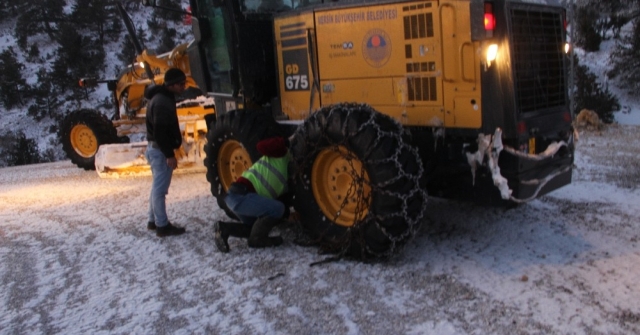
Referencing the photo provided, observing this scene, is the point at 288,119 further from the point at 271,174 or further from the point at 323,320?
the point at 323,320

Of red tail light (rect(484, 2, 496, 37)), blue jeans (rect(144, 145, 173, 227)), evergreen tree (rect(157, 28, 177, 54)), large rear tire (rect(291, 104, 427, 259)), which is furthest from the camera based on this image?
evergreen tree (rect(157, 28, 177, 54))

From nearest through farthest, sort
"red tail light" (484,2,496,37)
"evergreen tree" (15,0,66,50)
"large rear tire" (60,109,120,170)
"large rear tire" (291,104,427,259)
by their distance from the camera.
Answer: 1. "red tail light" (484,2,496,37)
2. "large rear tire" (291,104,427,259)
3. "large rear tire" (60,109,120,170)
4. "evergreen tree" (15,0,66,50)

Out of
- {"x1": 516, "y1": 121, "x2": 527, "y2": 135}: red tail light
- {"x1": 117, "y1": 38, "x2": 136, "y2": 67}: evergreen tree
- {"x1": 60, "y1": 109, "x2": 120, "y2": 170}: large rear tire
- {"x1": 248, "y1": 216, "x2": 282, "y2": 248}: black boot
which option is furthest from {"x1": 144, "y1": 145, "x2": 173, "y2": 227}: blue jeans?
{"x1": 117, "y1": 38, "x2": 136, "y2": 67}: evergreen tree

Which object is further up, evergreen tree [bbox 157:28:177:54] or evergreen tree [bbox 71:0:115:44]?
evergreen tree [bbox 71:0:115:44]

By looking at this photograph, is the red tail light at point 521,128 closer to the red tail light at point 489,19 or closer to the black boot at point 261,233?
the red tail light at point 489,19

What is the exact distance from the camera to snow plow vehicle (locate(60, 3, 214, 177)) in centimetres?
903

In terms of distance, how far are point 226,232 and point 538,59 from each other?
311 cm

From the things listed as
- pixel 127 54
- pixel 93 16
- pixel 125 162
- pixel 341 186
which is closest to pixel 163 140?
pixel 341 186

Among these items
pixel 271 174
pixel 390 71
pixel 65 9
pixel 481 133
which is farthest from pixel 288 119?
pixel 65 9

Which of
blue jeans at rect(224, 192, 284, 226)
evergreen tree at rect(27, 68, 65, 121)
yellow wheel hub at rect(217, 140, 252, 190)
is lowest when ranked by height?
blue jeans at rect(224, 192, 284, 226)

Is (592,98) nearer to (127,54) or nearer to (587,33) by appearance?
(587,33)

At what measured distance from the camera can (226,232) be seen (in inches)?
A: 202

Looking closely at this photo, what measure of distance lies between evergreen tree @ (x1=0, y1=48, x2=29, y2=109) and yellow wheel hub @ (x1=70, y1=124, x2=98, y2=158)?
1946cm

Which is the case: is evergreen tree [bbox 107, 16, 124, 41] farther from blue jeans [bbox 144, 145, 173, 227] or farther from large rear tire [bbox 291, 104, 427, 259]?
large rear tire [bbox 291, 104, 427, 259]
